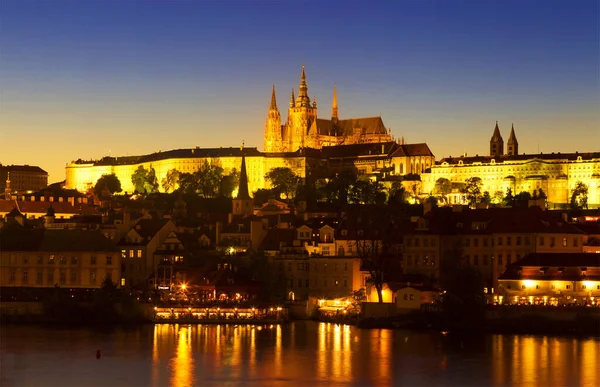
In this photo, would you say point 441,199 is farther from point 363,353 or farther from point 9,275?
point 363,353

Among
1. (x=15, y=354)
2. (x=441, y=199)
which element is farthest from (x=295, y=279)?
(x=441, y=199)

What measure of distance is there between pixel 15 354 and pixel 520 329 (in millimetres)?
20507

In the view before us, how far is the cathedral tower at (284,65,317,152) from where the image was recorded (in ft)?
625

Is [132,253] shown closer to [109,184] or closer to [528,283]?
[528,283]

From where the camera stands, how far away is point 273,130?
7549 inches

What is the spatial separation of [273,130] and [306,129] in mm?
4962

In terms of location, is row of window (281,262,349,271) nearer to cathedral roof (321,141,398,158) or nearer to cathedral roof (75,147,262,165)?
cathedral roof (321,141,398,158)

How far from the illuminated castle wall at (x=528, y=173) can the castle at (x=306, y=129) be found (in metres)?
26.5

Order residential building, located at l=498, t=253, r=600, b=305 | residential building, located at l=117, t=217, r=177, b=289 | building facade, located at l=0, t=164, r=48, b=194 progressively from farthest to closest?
building facade, located at l=0, t=164, r=48, b=194 → residential building, located at l=117, t=217, r=177, b=289 → residential building, located at l=498, t=253, r=600, b=305

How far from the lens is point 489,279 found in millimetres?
62219

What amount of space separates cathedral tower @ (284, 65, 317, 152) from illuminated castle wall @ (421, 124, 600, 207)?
104 feet

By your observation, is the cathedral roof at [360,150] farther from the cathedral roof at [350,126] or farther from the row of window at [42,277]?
the row of window at [42,277]

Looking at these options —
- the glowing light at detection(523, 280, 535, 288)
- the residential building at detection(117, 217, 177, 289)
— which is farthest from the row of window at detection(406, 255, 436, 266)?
the residential building at detection(117, 217, 177, 289)

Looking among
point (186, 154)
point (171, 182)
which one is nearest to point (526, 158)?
point (171, 182)
